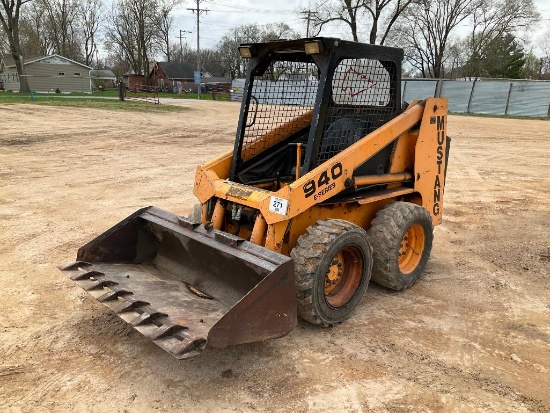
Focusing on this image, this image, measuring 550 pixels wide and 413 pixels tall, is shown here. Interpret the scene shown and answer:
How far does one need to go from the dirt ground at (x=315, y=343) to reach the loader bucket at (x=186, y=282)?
349 mm

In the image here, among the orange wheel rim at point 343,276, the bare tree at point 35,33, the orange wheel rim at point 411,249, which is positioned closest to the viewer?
the orange wheel rim at point 343,276

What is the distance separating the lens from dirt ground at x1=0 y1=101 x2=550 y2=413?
3051 millimetres

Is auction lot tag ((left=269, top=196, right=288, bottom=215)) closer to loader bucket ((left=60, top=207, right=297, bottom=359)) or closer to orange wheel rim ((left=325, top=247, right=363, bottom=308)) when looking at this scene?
loader bucket ((left=60, top=207, right=297, bottom=359))

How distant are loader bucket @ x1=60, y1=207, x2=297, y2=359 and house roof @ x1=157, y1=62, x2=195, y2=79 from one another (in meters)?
64.9

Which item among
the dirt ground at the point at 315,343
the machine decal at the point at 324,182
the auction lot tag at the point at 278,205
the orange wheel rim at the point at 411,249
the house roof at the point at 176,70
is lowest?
the dirt ground at the point at 315,343

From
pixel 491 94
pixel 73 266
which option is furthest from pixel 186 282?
pixel 491 94

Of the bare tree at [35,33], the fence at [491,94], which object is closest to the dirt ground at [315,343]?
the fence at [491,94]

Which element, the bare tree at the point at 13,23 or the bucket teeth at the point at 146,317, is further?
the bare tree at the point at 13,23

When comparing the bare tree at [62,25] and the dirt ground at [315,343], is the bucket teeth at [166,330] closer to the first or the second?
the dirt ground at [315,343]

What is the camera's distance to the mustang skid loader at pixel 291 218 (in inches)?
131

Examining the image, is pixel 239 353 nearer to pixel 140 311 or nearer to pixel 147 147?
pixel 140 311

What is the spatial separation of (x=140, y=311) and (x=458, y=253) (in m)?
4.09

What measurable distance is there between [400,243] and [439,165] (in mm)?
1226

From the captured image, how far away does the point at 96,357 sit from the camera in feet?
11.2
